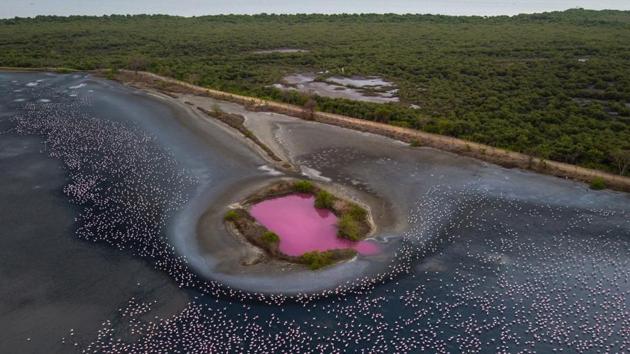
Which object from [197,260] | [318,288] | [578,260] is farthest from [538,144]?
[197,260]

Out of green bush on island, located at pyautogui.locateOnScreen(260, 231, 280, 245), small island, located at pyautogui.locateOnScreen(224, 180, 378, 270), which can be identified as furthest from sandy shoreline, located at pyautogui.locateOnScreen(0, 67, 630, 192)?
green bush on island, located at pyautogui.locateOnScreen(260, 231, 280, 245)

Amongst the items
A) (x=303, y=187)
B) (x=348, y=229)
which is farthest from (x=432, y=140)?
(x=348, y=229)

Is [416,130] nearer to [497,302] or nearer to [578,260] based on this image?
[578,260]

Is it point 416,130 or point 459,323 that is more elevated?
point 416,130

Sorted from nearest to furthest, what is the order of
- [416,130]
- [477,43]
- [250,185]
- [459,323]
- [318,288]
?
[459,323], [318,288], [250,185], [416,130], [477,43]

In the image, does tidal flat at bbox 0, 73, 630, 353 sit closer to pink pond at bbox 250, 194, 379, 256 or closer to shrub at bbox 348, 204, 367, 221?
shrub at bbox 348, 204, 367, 221

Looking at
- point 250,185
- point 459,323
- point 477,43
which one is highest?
point 477,43

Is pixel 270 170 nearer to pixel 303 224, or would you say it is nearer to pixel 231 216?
pixel 231 216
